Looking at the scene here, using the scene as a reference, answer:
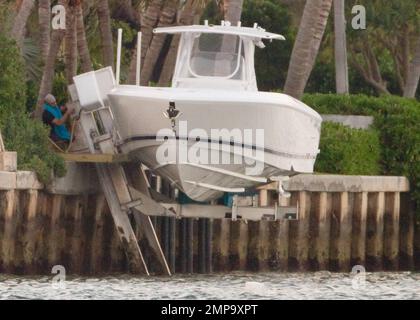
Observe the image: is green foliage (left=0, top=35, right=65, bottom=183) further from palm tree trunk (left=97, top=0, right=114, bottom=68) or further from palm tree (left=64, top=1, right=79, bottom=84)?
palm tree trunk (left=97, top=0, right=114, bottom=68)

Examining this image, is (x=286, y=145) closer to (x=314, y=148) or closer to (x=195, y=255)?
(x=314, y=148)

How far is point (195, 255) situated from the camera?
3738cm

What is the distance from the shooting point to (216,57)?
34625mm

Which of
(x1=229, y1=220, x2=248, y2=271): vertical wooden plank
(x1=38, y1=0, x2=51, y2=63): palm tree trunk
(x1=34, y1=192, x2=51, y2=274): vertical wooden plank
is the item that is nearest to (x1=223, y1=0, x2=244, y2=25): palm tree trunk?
(x1=229, y1=220, x2=248, y2=271): vertical wooden plank

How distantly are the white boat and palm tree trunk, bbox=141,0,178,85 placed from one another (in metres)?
6.83

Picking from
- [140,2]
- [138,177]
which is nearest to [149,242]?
[138,177]

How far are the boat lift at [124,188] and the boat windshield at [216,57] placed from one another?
1.11 m

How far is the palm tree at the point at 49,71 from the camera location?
128 feet

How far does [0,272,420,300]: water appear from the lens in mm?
31594

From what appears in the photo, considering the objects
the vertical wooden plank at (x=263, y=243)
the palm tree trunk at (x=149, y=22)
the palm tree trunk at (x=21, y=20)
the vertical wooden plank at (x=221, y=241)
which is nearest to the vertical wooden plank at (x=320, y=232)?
the vertical wooden plank at (x=263, y=243)

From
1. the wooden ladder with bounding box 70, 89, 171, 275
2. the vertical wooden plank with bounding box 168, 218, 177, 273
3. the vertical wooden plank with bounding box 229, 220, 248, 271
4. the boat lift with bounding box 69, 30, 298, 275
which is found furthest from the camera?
the vertical wooden plank with bounding box 229, 220, 248, 271

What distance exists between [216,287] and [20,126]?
16.0ft

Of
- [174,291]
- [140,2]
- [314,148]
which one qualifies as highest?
[140,2]
